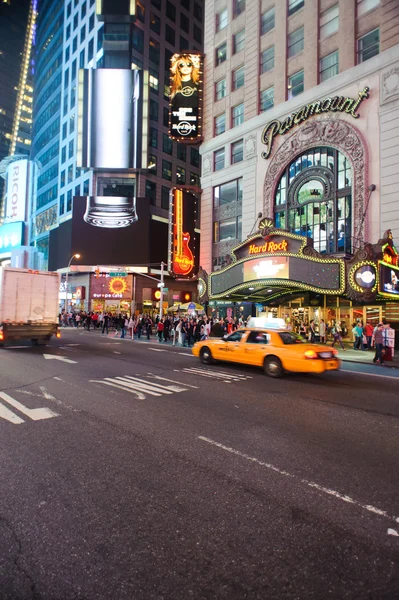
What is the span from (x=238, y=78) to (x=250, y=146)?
741 centimetres

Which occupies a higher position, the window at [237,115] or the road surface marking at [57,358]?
the window at [237,115]

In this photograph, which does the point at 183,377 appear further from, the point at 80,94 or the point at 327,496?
the point at 80,94

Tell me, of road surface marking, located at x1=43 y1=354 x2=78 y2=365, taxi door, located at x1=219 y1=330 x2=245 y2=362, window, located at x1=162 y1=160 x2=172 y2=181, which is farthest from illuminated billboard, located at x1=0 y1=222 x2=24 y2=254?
taxi door, located at x1=219 y1=330 x2=245 y2=362

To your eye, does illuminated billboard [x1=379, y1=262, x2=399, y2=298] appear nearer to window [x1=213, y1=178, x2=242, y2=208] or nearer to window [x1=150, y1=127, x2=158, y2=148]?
window [x1=213, y1=178, x2=242, y2=208]

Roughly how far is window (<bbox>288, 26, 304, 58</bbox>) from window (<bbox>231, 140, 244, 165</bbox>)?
739 cm

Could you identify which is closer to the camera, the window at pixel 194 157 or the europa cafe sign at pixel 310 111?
the europa cafe sign at pixel 310 111

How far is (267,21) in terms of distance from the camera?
29891 millimetres

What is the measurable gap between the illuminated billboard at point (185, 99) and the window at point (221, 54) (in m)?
2.07

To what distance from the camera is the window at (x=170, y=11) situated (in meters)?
61.0

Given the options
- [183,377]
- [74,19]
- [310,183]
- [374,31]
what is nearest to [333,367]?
[183,377]

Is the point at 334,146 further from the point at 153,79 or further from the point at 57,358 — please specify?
the point at 153,79

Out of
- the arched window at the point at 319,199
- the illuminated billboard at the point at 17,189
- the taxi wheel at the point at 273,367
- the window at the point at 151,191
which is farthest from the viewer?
the illuminated billboard at the point at 17,189

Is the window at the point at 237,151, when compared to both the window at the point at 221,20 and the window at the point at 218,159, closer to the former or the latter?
the window at the point at 218,159

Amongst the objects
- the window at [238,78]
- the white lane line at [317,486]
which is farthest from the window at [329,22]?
the white lane line at [317,486]
